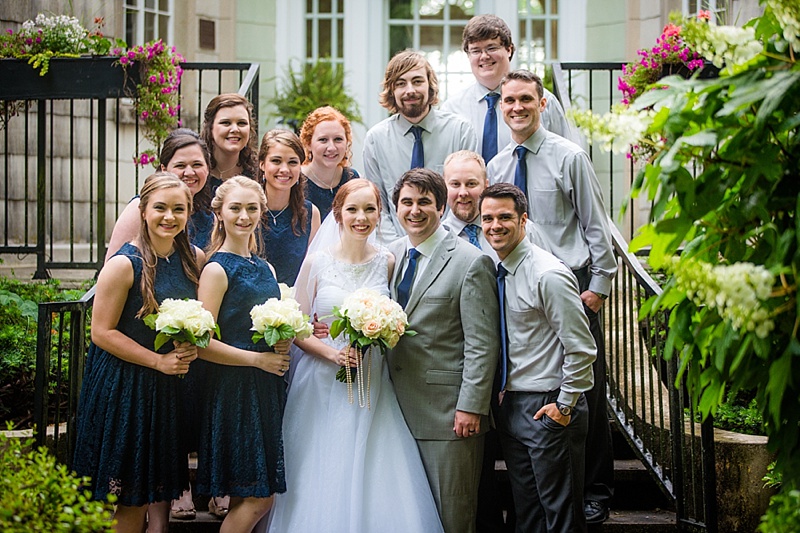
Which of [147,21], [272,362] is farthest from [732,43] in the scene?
[147,21]

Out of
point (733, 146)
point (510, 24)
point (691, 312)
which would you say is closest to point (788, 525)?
point (691, 312)

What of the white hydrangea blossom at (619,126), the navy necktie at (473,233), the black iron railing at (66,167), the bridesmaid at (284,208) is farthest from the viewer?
the black iron railing at (66,167)

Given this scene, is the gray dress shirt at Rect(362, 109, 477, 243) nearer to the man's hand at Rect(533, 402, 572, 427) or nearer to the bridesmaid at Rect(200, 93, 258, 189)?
the bridesmaid at Rect(200, 93, 258, 189)

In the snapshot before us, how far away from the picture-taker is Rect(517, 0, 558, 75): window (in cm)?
963

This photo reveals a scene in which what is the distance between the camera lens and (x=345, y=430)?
375 centimetres

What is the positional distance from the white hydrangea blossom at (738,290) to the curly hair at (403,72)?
114 inches

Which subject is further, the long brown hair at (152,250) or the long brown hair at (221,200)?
the long brown hair at (221,200)

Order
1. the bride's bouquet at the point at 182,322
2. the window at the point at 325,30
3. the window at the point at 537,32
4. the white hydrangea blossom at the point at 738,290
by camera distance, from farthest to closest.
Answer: the window at the point at 325,30, the window at the point at 537,32, the bride's bouquet at the point at 182,322, the white hydrangea blossom at the point at 738,290

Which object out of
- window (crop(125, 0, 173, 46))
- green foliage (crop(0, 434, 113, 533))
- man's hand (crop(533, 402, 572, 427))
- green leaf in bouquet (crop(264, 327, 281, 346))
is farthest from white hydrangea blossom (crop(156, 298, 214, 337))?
window (crop(125, 0, 173, 46))

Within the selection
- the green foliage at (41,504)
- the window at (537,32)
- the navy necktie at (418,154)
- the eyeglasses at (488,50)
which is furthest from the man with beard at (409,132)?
the window at (537,32)

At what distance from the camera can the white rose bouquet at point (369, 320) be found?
3547mm

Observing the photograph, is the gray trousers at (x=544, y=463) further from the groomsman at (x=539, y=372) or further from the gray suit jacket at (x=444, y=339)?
the gray suit jacket at (x=444, y=339)

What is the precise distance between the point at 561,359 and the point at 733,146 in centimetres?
179

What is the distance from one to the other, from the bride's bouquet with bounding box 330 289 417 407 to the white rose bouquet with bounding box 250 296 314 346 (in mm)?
158
